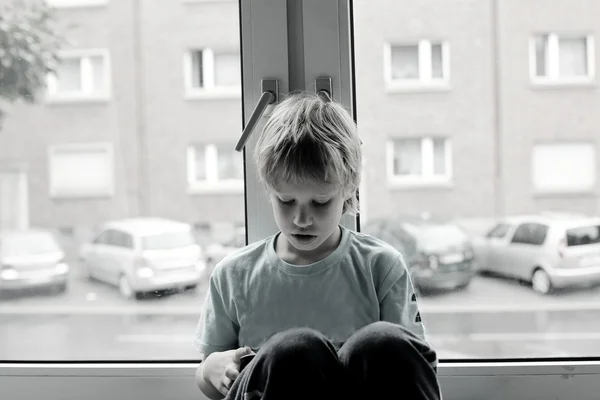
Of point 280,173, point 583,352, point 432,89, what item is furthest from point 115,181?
point 583,352

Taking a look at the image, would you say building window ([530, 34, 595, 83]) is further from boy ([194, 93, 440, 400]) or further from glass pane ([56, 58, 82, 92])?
glass pane ([56, 58, 82, 92])

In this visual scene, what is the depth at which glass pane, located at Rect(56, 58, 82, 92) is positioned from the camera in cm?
131

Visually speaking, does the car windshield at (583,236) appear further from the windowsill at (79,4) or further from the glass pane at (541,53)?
the windowsill at (79,4)

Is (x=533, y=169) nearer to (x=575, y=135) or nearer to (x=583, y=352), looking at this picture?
(x=575, y=135)

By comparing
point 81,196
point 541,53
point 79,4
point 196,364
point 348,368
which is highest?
point 79,4

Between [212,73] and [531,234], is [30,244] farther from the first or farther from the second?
[531,234]

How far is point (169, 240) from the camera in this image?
130 cm

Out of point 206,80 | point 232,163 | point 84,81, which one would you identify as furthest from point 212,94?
point 84,81

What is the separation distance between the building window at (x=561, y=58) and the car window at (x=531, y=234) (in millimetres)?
269

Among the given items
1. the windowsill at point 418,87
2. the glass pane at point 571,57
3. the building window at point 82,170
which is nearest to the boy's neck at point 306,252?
the windowsill at point 418,87

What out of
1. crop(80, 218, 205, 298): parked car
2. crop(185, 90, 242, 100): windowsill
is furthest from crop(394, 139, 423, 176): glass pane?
crop(80, 218, 205, 298): parked car

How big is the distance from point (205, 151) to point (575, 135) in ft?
2.29

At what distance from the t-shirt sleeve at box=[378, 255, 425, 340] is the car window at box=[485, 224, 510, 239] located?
28 centimetres

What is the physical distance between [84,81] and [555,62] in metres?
0.90
